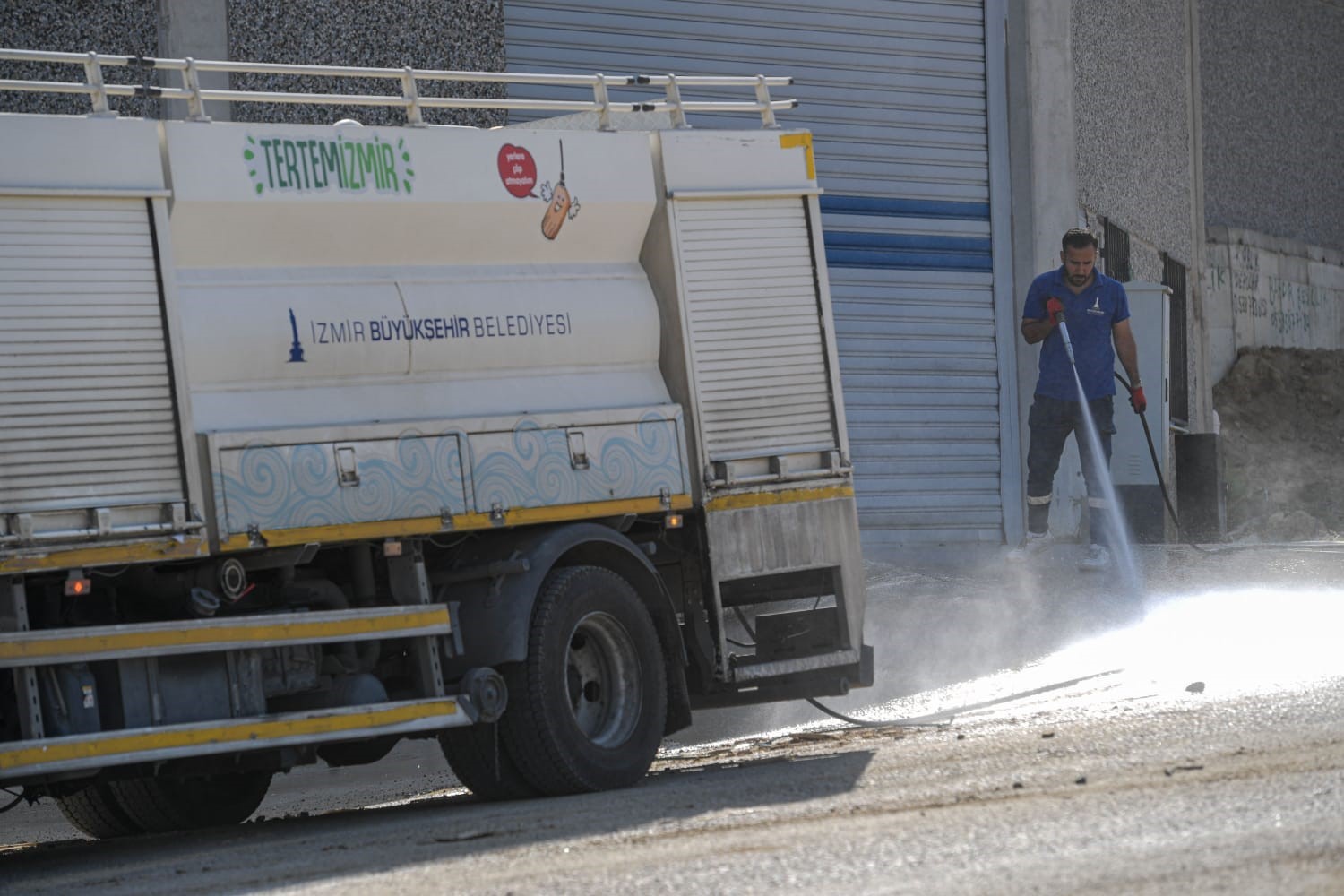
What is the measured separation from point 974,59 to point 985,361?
8.03 ft

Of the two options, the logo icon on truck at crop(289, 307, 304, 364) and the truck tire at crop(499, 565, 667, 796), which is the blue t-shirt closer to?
the truck tire at crop(499, 565, 667, 796)

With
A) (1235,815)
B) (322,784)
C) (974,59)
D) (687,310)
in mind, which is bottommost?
(322,784)

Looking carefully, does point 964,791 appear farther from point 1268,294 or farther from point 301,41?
point 1268,294

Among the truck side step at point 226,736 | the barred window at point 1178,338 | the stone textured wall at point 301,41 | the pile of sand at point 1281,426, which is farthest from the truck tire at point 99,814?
the pile of sand at point 1281,426

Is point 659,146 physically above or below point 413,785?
above

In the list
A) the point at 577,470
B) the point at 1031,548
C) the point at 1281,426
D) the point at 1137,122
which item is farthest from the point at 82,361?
the point at 1281,426

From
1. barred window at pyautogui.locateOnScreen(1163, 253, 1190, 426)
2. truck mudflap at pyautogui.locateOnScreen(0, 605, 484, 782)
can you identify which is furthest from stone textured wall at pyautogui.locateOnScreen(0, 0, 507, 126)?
barred window at pyautogui.locateOnScreen(1163, 253, 1190, 426)

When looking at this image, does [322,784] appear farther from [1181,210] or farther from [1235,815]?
[1181,210]

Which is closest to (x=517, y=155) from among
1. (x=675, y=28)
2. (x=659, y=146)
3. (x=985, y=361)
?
(x=659, y=146)

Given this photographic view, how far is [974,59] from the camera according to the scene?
1723cm

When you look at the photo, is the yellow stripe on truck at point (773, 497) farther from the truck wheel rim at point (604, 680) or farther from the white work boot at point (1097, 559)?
the white work boot at point (1097, 559)

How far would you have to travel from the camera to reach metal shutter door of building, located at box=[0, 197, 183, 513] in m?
7.01

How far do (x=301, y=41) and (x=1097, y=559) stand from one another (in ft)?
19.1

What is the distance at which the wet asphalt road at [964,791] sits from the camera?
17.4 feet
